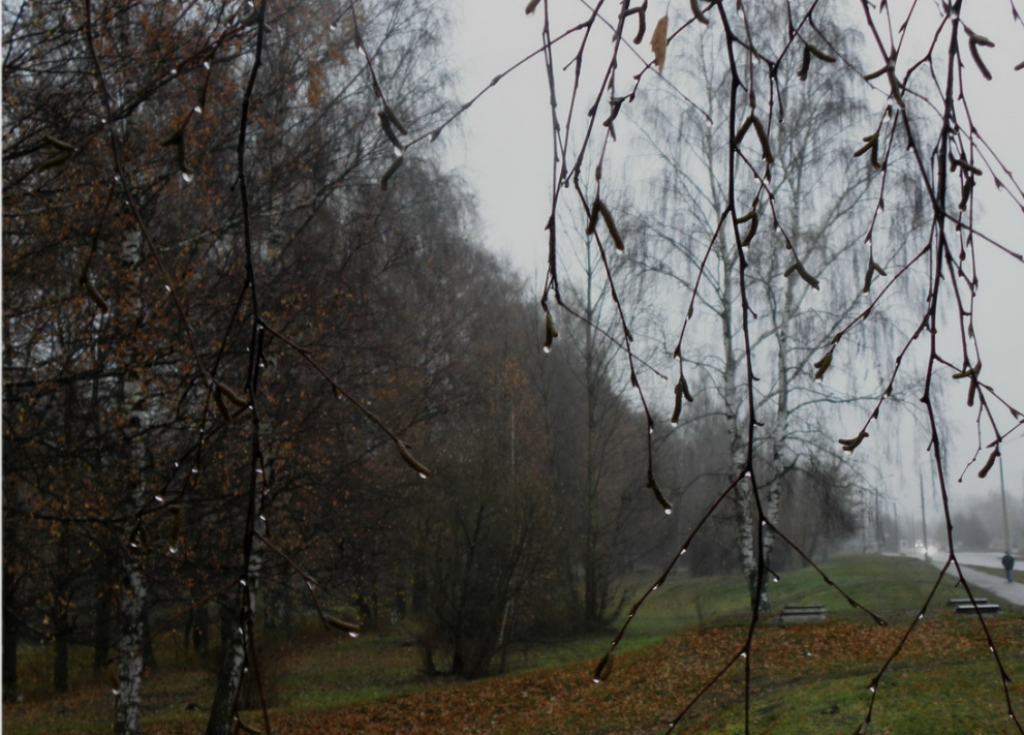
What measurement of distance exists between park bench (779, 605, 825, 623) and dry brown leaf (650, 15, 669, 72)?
32.7ft

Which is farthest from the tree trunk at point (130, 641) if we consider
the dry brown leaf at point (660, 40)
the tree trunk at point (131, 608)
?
the dry brown leaf at point (660, 40)

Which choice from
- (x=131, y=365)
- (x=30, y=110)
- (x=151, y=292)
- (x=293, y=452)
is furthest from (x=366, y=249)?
(x=30, y=110)

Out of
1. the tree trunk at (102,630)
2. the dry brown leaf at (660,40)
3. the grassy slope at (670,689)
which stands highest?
the dry brown leaf at (660,40)

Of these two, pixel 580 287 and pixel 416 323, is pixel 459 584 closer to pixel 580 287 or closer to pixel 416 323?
pixel 416 323

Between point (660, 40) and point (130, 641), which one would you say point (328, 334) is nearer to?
point (130, 641)

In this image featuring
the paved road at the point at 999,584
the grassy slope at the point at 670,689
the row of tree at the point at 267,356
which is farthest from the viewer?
the paved road at the point at 999,584

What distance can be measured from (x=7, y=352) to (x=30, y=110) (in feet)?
4.25

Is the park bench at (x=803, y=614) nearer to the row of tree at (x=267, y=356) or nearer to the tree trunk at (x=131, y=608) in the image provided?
the row of tree at (x=267, y=356)

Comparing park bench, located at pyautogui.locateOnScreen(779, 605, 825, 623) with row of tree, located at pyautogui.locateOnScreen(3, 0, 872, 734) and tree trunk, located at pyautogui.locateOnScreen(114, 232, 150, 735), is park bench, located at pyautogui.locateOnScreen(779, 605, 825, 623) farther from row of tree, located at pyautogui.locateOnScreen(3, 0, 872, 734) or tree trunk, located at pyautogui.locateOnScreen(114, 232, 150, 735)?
tree trunk, located at pyautogui.locateOnScreen(114, 232, 150, 735)

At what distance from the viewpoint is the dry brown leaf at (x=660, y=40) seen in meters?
0.50

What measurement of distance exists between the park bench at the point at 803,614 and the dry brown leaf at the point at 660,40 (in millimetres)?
9973

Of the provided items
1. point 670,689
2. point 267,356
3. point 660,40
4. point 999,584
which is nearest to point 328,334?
point 267,356

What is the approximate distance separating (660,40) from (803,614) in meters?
10.1

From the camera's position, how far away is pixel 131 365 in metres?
4.39
